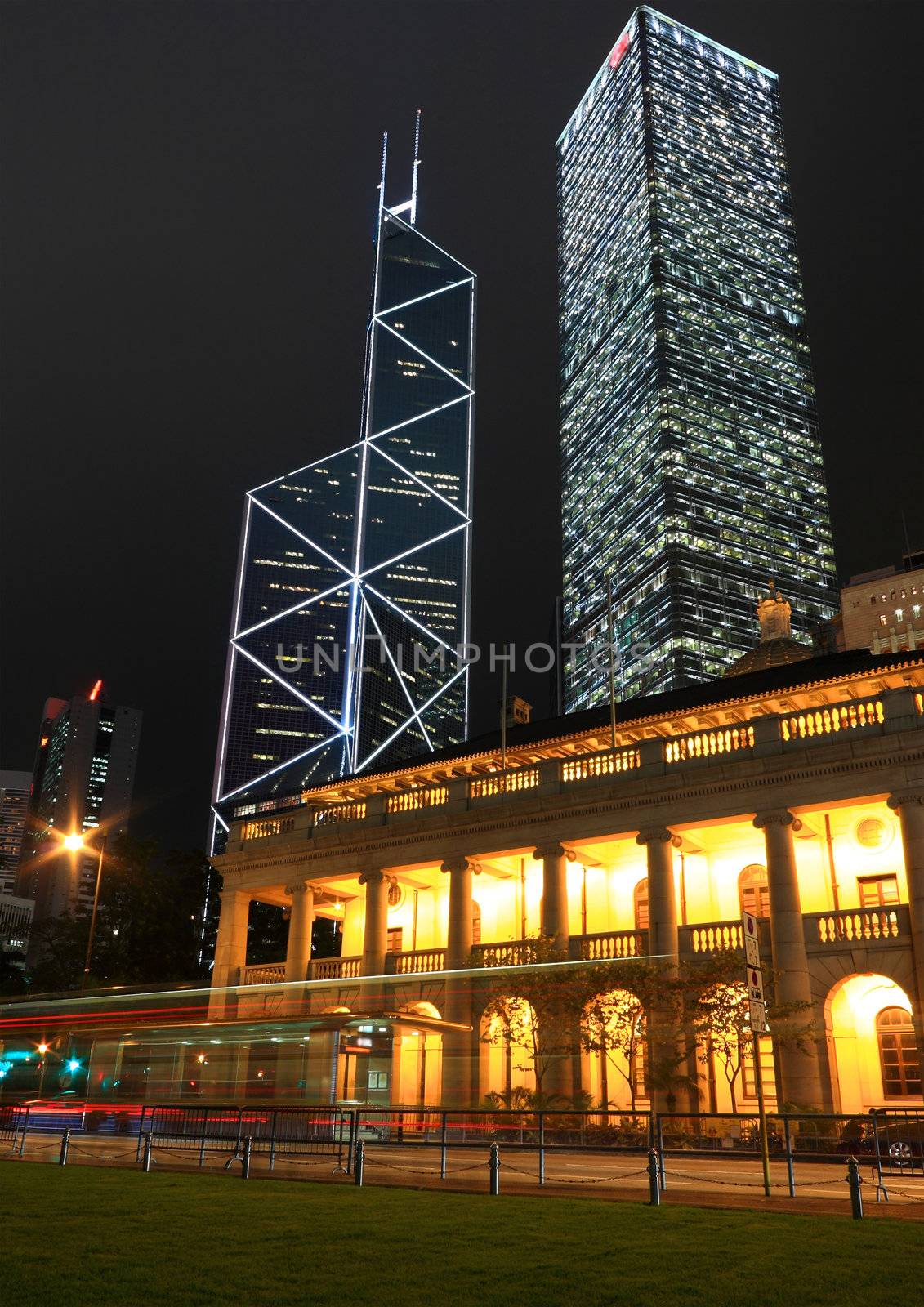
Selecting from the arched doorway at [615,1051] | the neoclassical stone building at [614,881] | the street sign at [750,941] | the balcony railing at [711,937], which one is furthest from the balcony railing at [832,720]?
the street sign at [750,941]

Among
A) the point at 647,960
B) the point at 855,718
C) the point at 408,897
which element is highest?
the point at 855,718

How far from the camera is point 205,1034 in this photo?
129 ft

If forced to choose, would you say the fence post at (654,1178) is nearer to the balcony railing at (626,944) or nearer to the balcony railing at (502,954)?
the balcony railing at (626,944)

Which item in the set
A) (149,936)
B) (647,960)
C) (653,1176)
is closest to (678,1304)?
(653,1176)

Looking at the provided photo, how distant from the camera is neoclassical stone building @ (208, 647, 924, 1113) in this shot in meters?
32.0

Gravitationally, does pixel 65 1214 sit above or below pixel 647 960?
below

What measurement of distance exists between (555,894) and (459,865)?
176 inches

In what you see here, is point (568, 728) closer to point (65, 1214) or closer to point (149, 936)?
point (65, 1214)

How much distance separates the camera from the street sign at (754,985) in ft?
55.5

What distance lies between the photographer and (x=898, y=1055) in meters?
32.1

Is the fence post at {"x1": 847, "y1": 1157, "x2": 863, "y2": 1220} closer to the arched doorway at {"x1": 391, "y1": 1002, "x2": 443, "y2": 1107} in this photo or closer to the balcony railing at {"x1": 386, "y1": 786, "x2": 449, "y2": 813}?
the arched doorway at {"x1": 391, "y1": 1002, "x2": 443, "y2": 1107}

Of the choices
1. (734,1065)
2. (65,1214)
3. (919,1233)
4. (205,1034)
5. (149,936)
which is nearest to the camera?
(919,1233)

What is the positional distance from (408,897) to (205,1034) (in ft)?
36.6

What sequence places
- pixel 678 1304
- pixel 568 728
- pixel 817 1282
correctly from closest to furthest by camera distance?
pixel 678 1304 < pixel 817 1282 < pixel 568 728
